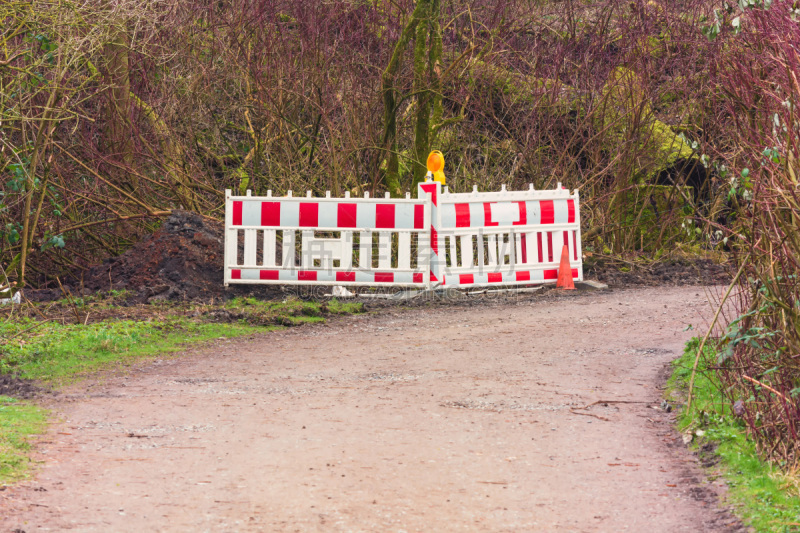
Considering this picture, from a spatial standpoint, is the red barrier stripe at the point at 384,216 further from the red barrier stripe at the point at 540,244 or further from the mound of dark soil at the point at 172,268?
the red barrier stripe at the point at 540,244

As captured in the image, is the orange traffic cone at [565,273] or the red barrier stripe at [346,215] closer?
the red barrier stripe at [346,215]

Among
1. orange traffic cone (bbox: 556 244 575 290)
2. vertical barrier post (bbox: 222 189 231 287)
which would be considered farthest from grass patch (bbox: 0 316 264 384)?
orange traffic cone (bbox: 556 244 575 290)

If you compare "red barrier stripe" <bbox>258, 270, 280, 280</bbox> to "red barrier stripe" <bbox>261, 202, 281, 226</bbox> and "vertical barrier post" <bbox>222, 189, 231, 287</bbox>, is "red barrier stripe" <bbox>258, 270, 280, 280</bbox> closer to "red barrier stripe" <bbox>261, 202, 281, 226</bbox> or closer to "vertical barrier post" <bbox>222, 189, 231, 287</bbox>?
"vertical barrier post" <bbox>222, 189, 231, 287</bbox>

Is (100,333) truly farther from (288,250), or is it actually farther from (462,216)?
(462,216)

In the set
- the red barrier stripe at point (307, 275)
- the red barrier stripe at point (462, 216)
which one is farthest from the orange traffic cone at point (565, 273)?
the red barrier stripe at point (307, 275)

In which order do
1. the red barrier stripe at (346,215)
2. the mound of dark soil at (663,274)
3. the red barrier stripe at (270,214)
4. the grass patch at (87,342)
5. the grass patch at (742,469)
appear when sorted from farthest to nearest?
1. the mound of dark soil at (663,274)
2. the red barrier stripe at (270,214)
3. the red barrier stripe at (346,215)
4. the grass patch at (87,342)
5. the grass patch at (742,469)

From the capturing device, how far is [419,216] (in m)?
13.0

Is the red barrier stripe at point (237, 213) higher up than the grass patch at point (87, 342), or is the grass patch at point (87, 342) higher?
the red barrier stripe at point (237, 213)

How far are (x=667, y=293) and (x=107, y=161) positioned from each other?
8723 millimetres

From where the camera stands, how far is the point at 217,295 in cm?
1281

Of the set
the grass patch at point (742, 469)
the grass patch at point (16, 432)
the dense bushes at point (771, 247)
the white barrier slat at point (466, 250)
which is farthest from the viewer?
the white barrier slat at point (466, 250)

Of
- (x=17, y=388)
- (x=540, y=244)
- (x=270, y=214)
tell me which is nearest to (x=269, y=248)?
(x=270, y=214)

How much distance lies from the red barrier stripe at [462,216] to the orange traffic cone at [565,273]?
1.66 meters

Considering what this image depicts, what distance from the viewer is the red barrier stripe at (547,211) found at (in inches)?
553
